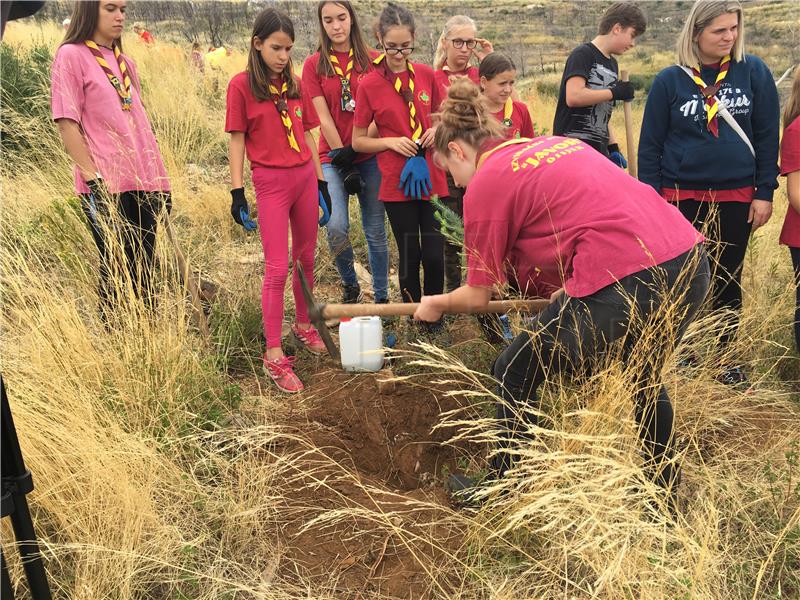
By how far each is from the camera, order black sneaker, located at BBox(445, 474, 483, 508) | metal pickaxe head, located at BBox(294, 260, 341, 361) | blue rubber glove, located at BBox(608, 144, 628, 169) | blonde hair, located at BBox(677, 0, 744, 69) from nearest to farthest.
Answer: black sneaker, located at BBox(445, 474, 483, 508)
metal pickaxe head, located at BBox(294, 260, 341, 361)
blonde hair, located at BBox(677, 0, 744, 69)
blue rubber glove, located at BBox(608, 144, 628, 169)

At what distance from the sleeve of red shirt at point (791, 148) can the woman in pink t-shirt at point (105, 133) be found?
10.2 feet

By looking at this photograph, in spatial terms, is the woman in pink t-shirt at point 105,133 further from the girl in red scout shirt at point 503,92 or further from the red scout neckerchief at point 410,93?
the girl in red scout shirt at point 503,92

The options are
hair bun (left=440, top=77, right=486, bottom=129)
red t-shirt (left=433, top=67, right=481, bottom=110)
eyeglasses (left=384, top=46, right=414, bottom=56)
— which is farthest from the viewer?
red t-shirt (left=433, top=67, right=481, bottom=110)

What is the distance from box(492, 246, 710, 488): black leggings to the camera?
6.44 ft

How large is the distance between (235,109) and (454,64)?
1.44 metres

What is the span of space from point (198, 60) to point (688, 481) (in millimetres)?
10424

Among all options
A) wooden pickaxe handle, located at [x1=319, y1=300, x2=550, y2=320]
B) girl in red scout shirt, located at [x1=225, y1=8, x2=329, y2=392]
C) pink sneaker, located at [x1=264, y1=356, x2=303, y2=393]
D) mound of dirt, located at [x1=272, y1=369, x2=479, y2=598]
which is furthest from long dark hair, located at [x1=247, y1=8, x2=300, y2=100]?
mound of dirt, located at [x1=272, y1=369, x2=479, y2=598]

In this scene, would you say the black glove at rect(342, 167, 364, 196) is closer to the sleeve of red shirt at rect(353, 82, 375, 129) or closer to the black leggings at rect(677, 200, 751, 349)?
the sleeve of red shirt at rect(353, 82, 375, 129)

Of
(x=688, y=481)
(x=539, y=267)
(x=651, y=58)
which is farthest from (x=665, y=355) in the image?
(x=651, y=58)

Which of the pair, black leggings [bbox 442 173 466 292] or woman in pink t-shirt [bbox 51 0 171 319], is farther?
black leggings [bbox 442 173 466 292]

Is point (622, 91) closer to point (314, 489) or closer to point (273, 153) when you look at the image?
point (273, 153)

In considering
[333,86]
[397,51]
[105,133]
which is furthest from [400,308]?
[333,86]

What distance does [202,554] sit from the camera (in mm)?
2238

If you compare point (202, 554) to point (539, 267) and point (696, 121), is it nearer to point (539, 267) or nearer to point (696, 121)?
point (539, 267)
